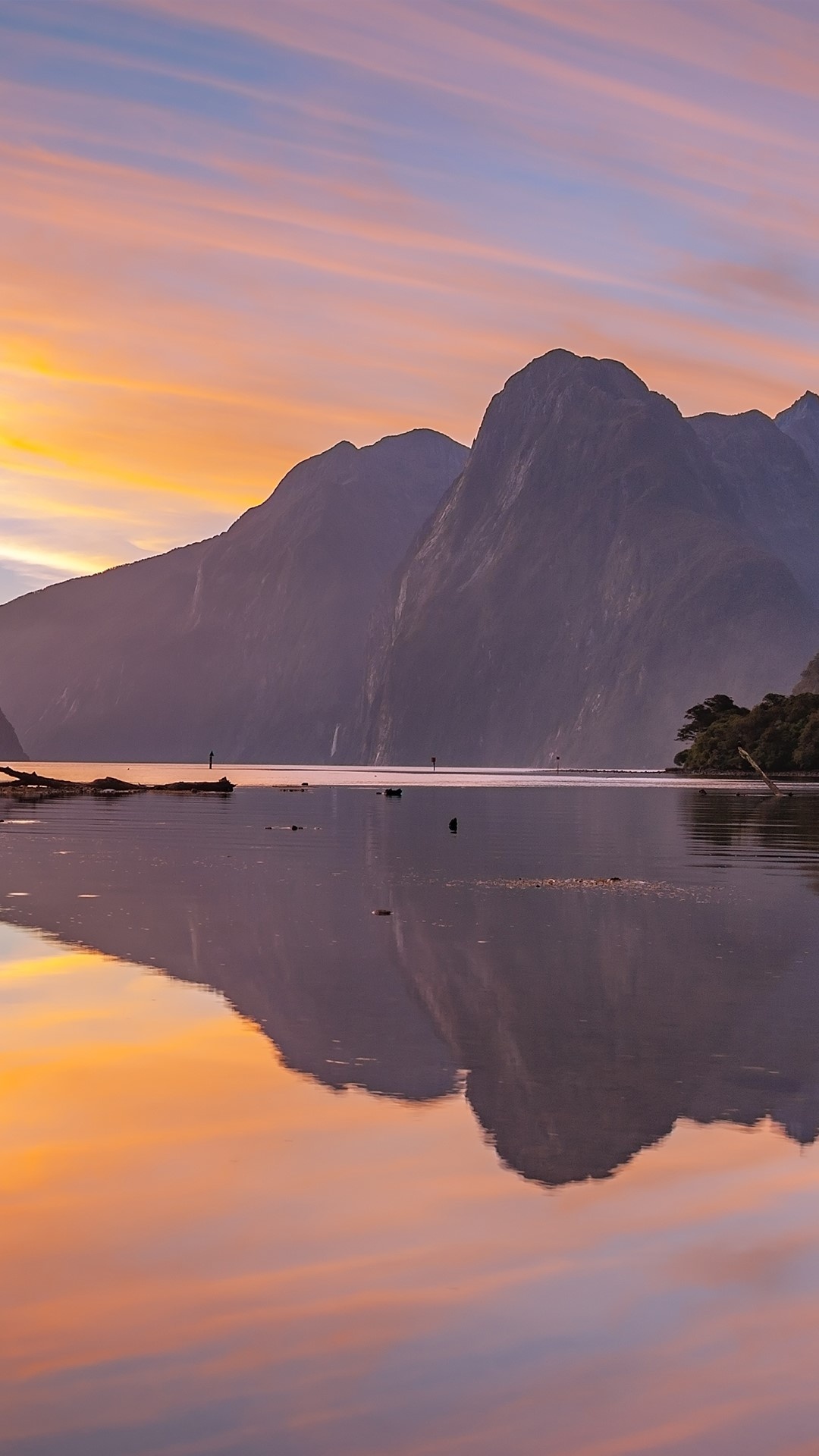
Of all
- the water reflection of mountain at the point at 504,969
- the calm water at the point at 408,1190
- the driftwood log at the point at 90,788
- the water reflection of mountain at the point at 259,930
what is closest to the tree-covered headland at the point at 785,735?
the driftwood log at the point at 90,788

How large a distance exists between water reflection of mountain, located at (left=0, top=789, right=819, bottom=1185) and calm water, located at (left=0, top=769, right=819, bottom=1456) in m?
0.09

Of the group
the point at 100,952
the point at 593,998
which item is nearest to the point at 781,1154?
the point at 593,998

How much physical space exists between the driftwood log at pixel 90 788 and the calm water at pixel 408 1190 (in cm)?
7697

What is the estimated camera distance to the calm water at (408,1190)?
718cm

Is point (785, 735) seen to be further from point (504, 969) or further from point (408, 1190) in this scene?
point (408, 1190)

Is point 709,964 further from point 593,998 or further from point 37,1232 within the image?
point 37,1232

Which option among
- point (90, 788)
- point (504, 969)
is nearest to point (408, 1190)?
point (504, 969)

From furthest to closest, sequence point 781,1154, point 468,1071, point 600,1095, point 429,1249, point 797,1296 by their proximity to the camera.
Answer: point 468,1071 → point 600,1095 → point 781,1154 → point 429,1249 → point 797,1296

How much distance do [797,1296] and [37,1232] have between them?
4.18m

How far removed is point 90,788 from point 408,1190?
338 feet

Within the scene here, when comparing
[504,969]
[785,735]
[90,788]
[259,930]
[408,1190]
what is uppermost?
[785,735]

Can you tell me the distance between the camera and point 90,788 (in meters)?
111

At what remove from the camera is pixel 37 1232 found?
31.6 ft

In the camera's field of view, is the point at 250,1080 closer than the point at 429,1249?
No
